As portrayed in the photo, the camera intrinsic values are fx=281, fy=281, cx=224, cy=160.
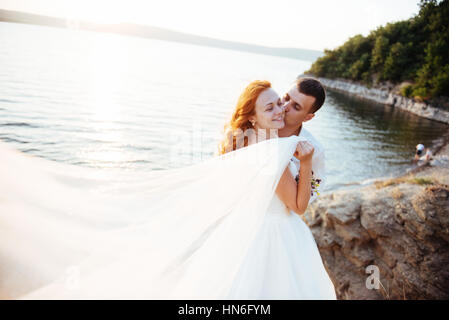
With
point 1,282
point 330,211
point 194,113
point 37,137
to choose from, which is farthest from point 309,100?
point 194,113

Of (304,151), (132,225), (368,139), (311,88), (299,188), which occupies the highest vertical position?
(311,88)

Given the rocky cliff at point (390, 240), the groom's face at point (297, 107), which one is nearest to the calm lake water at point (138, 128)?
the rocky cliff at point (390, 240)

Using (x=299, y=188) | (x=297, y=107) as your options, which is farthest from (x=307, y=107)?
(x=299, y=188)

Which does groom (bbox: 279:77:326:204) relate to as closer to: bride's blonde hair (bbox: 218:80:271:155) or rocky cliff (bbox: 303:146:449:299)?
bride's blonde hair (bbox: 218:80:271:155)

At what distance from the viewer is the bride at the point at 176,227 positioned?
204cm

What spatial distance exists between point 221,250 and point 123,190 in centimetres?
144

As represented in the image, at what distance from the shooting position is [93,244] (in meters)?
2.51

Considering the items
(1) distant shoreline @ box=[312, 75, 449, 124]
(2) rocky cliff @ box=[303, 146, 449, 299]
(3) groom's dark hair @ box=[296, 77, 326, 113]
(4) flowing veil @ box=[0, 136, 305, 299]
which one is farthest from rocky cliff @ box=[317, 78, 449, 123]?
(4) flowing veil @ box=[0, 136, 305, 299]

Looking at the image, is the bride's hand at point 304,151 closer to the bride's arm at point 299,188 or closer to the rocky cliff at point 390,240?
the bride's arm at point 299,188

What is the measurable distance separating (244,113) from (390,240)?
410 cm

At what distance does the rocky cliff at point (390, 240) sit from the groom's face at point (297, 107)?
3298mm

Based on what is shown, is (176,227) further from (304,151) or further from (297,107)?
(297,107)

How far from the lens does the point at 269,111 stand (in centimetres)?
283
